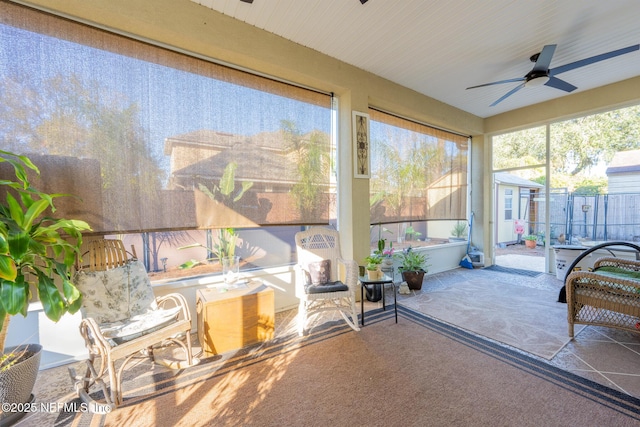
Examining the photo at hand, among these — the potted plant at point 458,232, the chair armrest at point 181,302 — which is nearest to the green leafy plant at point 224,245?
the chair armrest at point 181,302

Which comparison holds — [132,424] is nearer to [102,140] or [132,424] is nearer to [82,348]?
[82,348]

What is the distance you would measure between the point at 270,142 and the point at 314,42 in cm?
125

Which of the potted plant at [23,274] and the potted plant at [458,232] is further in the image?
the potted plant at [458,232]

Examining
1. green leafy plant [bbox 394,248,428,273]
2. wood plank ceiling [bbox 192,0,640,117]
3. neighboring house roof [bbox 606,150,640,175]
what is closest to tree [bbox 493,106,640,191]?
neighboring house roof [bbox 606,150,640,175]

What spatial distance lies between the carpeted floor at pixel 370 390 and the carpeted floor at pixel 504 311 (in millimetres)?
308

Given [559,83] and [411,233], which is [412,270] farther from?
[559,83]

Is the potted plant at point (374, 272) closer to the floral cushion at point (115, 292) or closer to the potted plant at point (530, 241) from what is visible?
the floral cushion at point (115, 292)

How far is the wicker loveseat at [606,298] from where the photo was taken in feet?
7.69

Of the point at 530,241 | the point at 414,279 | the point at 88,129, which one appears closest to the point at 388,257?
the point at 414,279

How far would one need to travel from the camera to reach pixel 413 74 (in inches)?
152

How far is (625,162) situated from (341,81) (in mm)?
4687

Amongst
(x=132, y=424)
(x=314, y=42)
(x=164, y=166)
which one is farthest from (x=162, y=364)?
(x=314, y=42)

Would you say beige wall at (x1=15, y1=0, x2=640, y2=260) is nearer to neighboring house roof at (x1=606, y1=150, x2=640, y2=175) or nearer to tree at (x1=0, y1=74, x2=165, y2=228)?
tree at (x1=0, y1=74, x2=165, y2=228)

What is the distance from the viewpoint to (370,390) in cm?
193
